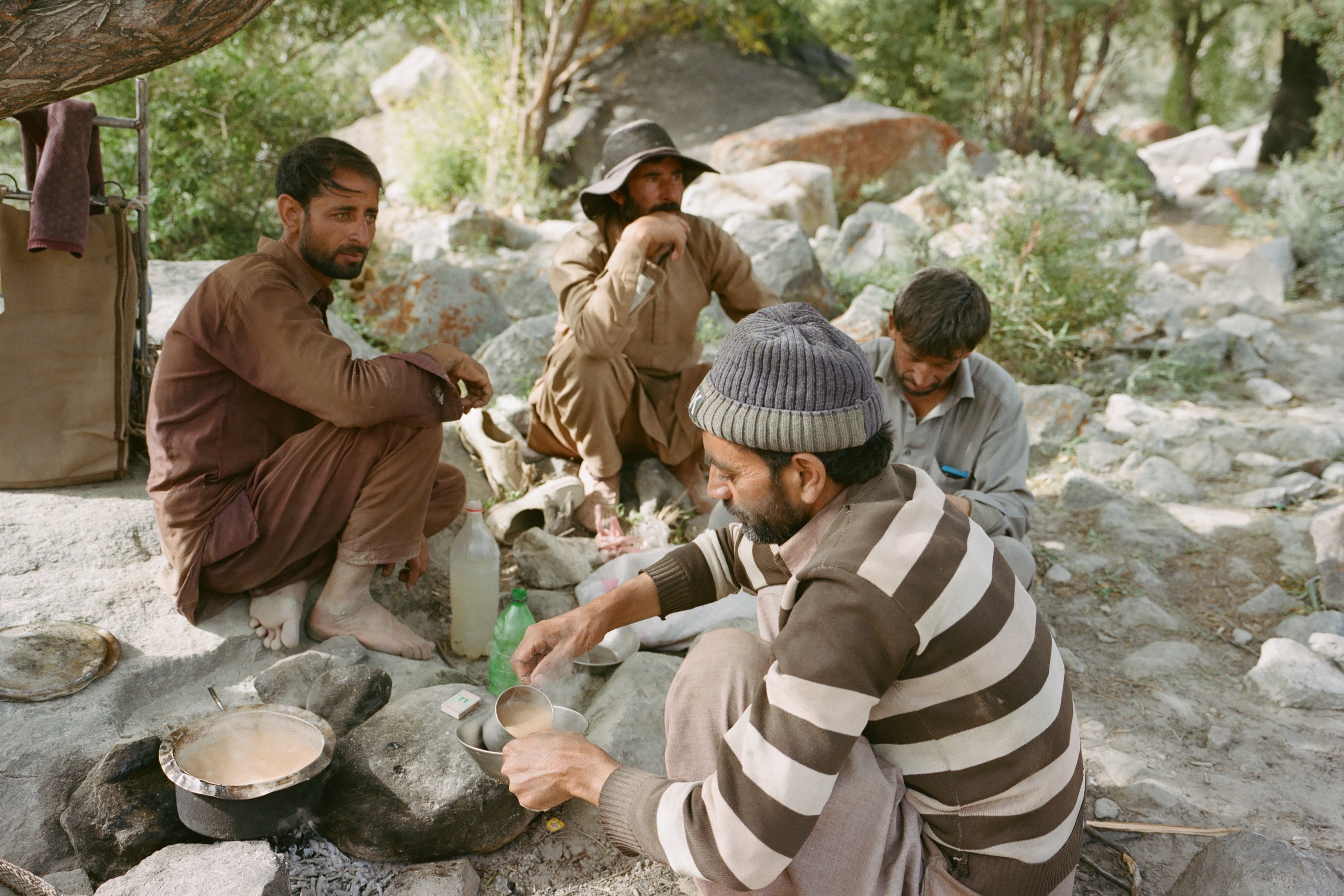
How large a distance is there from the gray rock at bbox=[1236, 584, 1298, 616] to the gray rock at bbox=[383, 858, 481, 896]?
346 cm

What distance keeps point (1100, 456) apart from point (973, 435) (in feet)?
7.36

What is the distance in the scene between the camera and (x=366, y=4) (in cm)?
841

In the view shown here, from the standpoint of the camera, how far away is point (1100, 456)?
5.27 meters

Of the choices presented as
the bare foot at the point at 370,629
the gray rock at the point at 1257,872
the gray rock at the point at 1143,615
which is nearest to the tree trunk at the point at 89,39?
the bare foot at the point at 370,629

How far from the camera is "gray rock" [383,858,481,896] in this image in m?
2.27

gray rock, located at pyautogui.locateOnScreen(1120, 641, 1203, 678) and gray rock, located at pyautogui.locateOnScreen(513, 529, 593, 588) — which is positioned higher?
gray rock, located at pyautogui.locateOnScreen(513, 529, 593, 588)

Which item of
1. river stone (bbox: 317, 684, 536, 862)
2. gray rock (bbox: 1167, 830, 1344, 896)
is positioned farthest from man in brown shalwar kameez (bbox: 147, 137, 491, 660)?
gray rock (bbox: 1167, 830, 1344, 896)

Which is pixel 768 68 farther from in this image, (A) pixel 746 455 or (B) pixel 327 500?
(A) pixel 746 455

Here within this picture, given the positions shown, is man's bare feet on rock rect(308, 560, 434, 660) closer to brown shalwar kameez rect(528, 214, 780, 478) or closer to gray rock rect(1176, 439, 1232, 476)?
brown shalwar kameez rect(528, 214, 780, 478)

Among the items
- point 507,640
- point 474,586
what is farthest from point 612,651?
point 474,586

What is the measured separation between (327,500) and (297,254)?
83 centimetres

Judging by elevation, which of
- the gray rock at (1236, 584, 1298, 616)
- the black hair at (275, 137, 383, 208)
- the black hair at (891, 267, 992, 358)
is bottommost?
the gray rock at (1236, 584, 1298, 616)

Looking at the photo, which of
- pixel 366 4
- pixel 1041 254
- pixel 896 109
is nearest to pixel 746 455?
pixel 1041 254

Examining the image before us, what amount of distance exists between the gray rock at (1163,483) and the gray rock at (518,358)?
3350 millimetres
